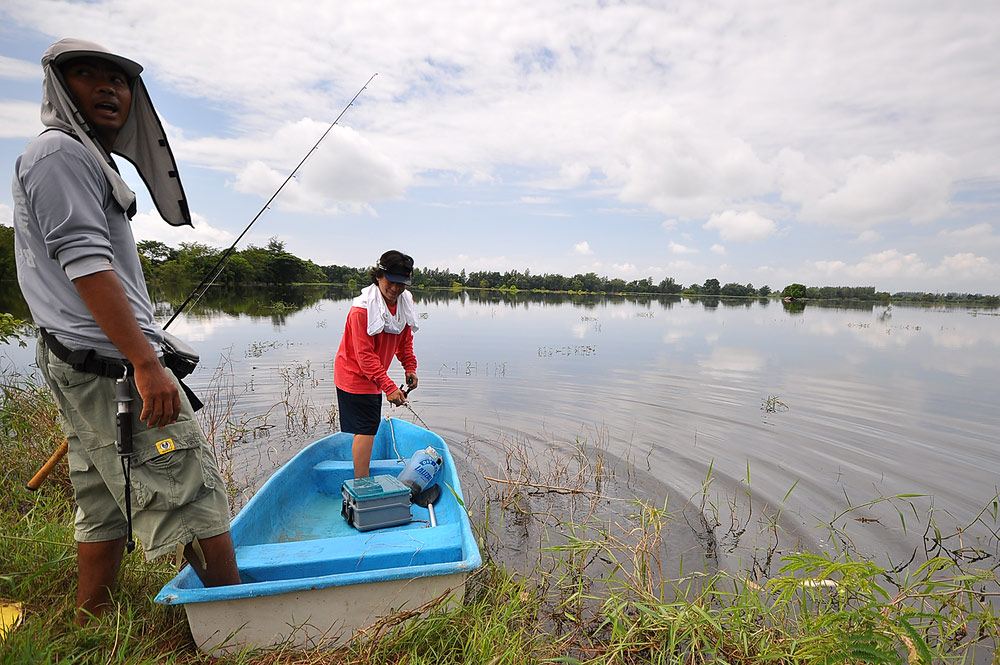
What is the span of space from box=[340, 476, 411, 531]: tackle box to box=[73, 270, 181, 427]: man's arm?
78.9 inches

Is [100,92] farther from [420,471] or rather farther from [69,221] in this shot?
[420,471]

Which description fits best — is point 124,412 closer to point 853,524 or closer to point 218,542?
point 218,542

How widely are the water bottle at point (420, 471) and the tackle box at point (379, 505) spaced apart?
0.31 metres

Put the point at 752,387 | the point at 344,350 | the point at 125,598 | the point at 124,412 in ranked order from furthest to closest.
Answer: the point at 752,387
the point at 344,350
the point at 125,598
the point at 124,412

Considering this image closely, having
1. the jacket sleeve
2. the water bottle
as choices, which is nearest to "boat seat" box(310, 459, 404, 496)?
the water bottle

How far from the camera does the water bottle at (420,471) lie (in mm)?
4168

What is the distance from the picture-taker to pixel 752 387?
10.9 m

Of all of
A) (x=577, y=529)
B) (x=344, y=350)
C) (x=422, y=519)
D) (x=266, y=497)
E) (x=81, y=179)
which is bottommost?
(x=577, y=529)

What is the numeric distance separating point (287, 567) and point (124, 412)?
127 centimetres

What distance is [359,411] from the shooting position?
4309 mm

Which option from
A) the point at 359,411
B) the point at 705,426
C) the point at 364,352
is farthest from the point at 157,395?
the point at 705,426

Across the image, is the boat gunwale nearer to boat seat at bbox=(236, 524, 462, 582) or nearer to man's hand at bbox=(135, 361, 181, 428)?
boat seat at bbox=(236, 524, 462, 582)

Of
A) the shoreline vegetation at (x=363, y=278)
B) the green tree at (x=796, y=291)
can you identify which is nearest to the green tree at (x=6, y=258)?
the shoreline vegetation at (x=363, y=278)

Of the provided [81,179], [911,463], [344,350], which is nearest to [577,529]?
[344,350]
